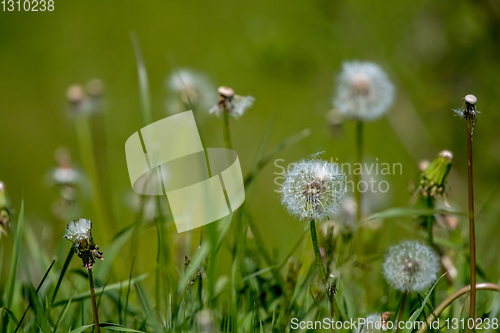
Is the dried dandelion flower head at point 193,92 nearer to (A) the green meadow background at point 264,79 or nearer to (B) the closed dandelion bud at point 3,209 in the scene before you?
(A) the green meadow background at point 264,79

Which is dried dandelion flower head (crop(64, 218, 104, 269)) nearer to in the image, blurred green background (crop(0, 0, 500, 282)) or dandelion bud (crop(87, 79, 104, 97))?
blurred green background (crop(0, 0, 500, 282))

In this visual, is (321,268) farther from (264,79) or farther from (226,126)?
(264,79)

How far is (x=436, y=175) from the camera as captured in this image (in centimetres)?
72

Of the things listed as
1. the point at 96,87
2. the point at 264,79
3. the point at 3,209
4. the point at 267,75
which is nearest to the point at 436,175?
the point at 3,209

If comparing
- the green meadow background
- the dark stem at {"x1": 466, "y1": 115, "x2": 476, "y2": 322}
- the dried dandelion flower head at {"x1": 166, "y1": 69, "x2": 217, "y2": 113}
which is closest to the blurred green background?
the green meadow background

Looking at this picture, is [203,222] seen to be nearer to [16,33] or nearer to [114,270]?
[114,270]

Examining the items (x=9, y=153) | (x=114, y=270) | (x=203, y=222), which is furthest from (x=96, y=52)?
(x=203, y=222)

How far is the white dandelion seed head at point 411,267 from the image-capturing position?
0.71 m

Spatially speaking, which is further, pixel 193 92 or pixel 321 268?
pixel 193 92

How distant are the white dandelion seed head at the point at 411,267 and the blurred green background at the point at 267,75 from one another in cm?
30

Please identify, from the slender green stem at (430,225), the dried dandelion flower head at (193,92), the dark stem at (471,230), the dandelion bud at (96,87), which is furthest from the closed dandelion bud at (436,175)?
the dandelion bud at (96,87)

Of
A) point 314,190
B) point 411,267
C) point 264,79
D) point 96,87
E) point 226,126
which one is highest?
point 264,79

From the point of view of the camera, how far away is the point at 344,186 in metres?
0.60

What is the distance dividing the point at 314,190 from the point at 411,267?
0.78 feet
